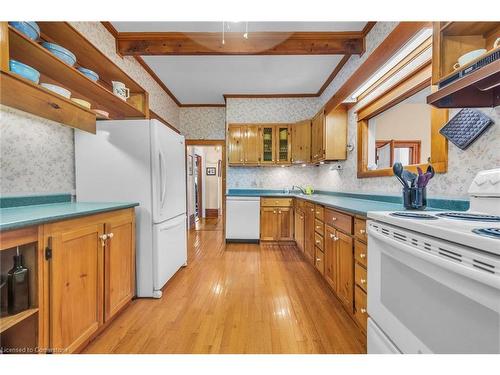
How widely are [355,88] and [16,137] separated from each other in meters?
2.94

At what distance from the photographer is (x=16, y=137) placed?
151 centimetres

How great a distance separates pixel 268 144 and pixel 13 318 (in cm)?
385

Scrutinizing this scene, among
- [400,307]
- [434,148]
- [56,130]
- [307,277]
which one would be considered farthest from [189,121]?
[400,307]

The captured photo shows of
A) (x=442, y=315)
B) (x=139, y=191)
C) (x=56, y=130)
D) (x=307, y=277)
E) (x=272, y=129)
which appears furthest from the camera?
(x=272, y=129)

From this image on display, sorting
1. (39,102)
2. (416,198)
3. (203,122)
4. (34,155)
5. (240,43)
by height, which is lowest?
(416,198)

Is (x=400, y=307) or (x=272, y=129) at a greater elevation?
(x=272, y=129)

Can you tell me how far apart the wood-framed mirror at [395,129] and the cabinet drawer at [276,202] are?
136 cm

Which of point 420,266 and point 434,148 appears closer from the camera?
point 420,266

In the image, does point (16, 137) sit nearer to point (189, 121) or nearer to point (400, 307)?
point (400, 307)

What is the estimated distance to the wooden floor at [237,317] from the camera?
143 centimetres

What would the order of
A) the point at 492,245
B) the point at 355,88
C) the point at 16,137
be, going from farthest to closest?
1. the point at 355,88
2. the point at 16,137
3. the point at 492,245

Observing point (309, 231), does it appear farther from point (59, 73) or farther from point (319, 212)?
point (59, 73)

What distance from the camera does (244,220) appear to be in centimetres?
392

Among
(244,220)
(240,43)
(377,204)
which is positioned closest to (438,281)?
(377,204)
